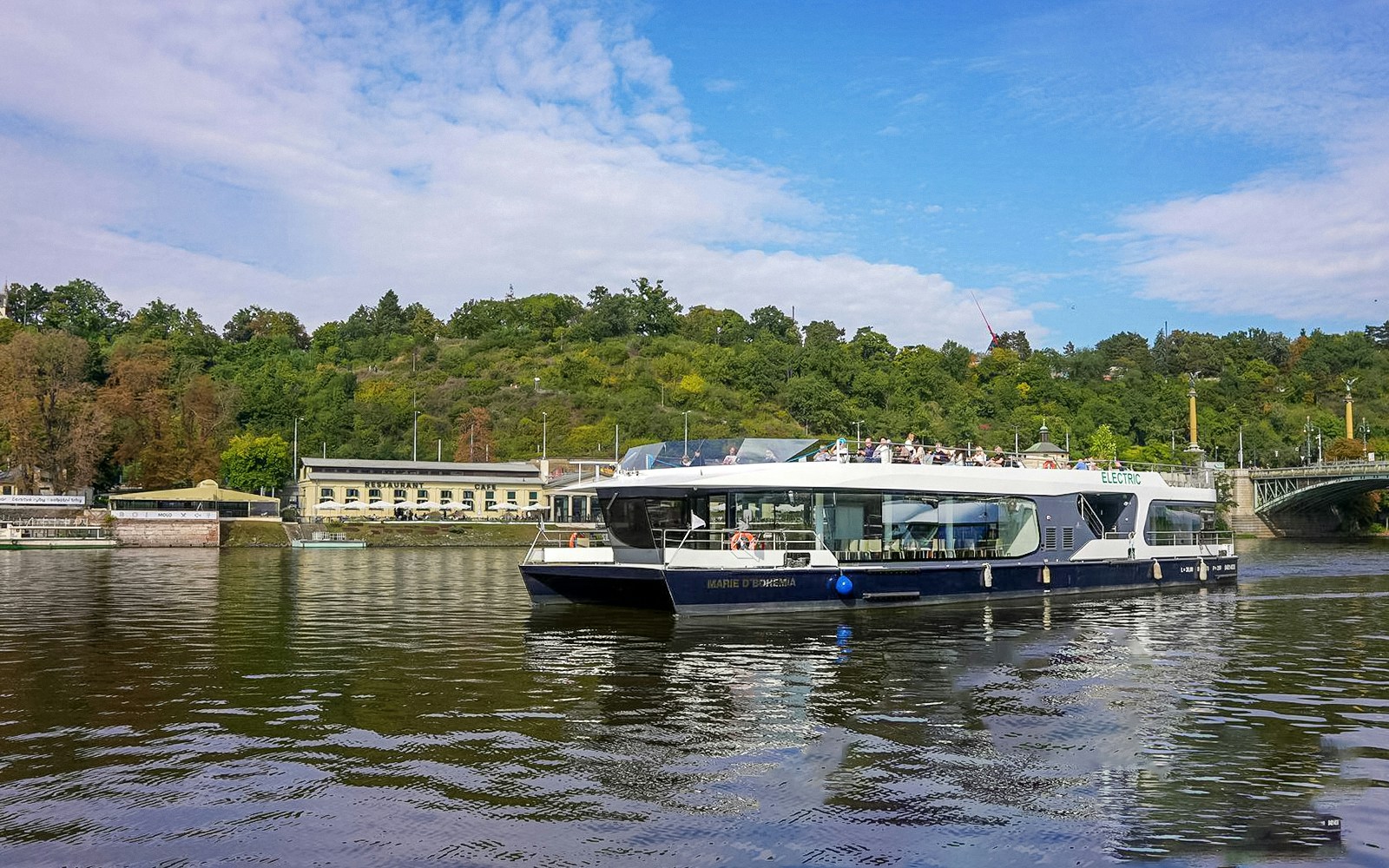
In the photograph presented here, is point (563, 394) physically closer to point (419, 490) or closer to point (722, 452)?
A: point (419, 490)

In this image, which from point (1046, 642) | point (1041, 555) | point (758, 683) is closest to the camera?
point (758, 683)

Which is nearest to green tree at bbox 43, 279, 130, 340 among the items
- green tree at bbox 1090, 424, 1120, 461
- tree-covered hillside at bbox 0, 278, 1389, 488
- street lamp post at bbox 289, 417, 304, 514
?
tree-covered hillside at bbox 0, 278, 1389, 488

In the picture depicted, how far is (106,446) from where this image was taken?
104250mm

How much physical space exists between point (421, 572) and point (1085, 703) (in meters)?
42.9

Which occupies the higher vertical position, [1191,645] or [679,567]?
[679,567]

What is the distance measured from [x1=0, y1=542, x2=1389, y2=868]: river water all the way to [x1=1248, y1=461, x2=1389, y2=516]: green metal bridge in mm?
80272

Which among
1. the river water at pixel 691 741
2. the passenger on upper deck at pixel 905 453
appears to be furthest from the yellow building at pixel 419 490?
the river water at pixel 691 741

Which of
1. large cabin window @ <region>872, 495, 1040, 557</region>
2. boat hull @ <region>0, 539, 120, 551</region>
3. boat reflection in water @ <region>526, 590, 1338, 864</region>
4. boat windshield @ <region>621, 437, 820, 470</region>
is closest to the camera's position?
boat reflection in water @ <region>526, 590, 1338, 864</region>

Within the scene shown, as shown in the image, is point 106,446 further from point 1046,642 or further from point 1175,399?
point 1175,399

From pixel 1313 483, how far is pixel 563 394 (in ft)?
319

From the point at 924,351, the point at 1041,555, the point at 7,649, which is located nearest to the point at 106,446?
the point at 7,649

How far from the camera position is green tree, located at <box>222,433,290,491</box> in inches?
4505

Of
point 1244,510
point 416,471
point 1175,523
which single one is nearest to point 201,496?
point 416,471

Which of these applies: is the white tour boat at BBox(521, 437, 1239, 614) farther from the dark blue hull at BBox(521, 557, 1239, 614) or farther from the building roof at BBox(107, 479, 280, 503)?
the building roof at BBox(107, 479, 280, 503)
